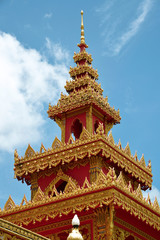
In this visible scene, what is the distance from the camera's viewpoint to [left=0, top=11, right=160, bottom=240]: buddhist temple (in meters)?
24.0

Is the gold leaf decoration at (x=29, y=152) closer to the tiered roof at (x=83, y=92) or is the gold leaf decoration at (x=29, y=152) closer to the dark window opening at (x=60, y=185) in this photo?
the dark window opening at (x=60, y=185)

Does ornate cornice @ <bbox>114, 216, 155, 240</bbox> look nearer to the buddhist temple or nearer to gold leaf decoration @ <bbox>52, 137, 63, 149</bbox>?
the buddhist temple

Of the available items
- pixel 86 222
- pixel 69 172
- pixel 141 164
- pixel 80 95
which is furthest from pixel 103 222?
pixel 80 95

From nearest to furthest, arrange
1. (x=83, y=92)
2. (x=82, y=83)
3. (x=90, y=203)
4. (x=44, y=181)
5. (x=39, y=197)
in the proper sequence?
(x=90, y=203), (x=39, y=197), (x=44, y=181), (x=83, y=92), (x=82, y=83)

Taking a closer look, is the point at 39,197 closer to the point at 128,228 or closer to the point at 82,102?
the point at 128,228

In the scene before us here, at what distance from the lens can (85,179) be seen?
24516 millimetres

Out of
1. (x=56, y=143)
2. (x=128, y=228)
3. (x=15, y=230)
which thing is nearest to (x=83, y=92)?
(x=56, y=143)

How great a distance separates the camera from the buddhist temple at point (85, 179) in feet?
78.8

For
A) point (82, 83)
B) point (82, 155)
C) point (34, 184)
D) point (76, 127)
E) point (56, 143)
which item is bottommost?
point (34, 184)

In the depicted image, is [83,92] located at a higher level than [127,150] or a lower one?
higher

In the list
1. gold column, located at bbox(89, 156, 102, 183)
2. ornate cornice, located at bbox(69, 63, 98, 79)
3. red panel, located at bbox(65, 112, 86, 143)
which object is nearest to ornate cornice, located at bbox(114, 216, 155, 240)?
gold column, located at bbox(89, 156, 102, 183)

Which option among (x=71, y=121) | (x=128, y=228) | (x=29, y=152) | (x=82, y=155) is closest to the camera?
(x=128, y=228)

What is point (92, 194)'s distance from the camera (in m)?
24.0

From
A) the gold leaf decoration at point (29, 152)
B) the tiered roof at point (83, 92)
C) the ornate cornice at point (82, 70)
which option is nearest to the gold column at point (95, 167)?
the gold leaf decoration at point (29, 152)
